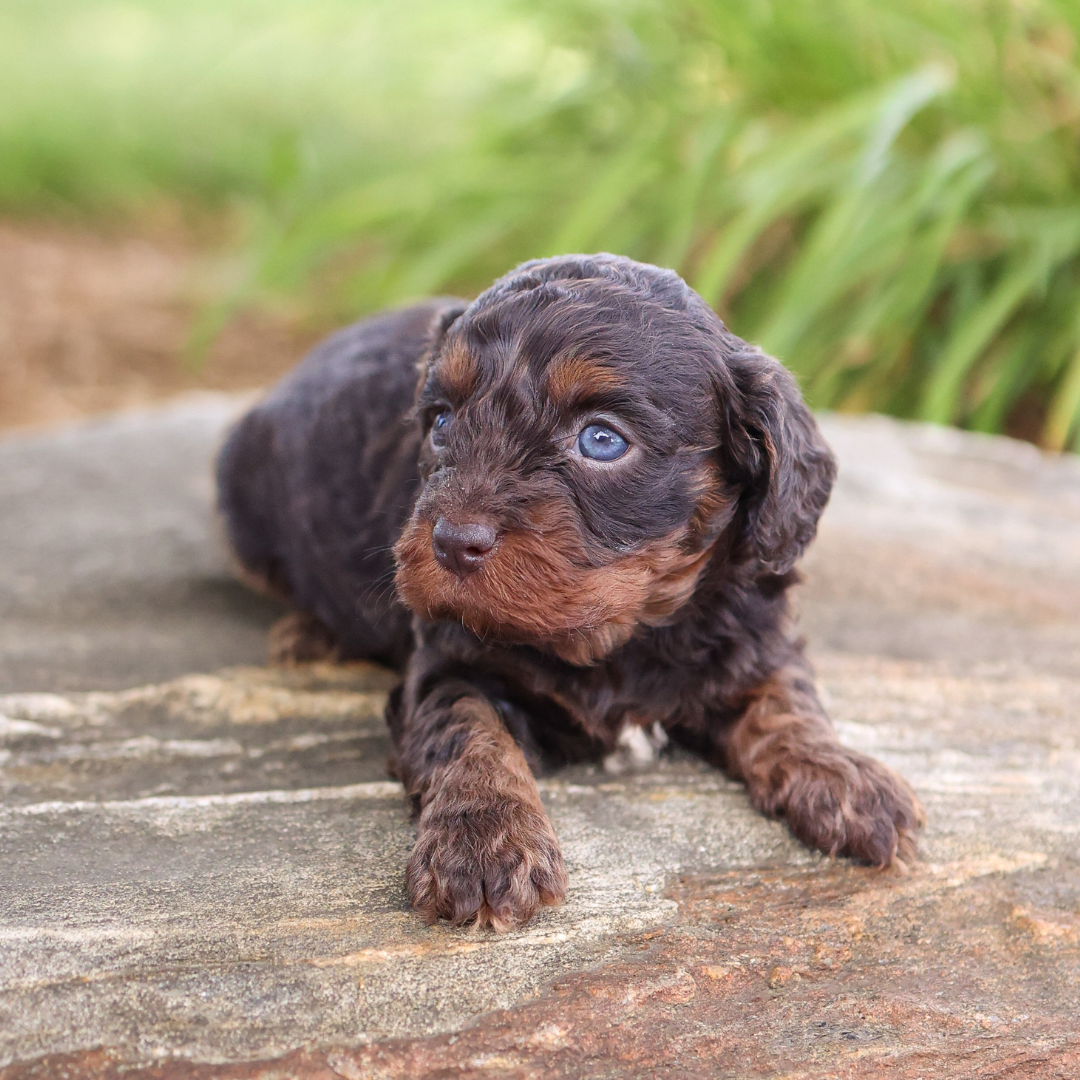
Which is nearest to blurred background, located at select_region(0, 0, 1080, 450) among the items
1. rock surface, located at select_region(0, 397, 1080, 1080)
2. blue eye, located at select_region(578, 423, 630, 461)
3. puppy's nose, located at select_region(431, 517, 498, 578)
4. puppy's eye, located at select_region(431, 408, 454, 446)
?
rock surface, located at select_region(0, 397, 1080, 1080)

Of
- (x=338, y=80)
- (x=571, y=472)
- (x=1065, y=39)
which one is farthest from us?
(x=338, y=80)

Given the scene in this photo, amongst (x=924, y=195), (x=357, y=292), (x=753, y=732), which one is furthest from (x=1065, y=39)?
(x=753, y=732)

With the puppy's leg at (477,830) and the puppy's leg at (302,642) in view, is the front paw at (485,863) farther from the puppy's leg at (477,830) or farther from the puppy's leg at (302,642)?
the puppy's leg at (302,642)

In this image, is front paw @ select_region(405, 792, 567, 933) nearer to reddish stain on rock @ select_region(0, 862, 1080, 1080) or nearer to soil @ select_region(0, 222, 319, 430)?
reddish stain on rock @ select_region(0, 862, 1080, 1080)

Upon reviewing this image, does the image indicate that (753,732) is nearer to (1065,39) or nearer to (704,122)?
(704,122)

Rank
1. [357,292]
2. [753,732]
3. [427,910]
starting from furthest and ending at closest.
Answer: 1. [357,292]
2. [753,732]
3. [427,910]

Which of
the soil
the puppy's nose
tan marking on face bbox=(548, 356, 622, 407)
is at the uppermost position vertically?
tan marking on face bbox=(548, 356, 622, 407)

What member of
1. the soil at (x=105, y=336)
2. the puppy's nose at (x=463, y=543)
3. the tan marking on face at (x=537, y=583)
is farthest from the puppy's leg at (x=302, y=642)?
the soil at (x=105, y=336)
